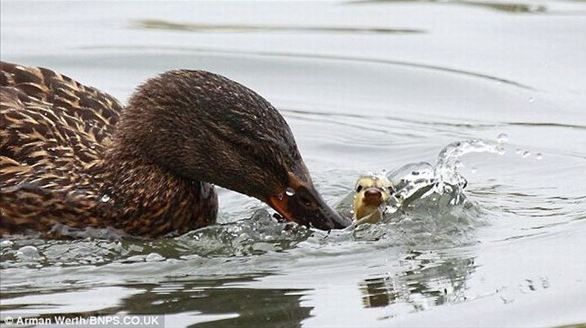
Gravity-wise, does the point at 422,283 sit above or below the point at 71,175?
below

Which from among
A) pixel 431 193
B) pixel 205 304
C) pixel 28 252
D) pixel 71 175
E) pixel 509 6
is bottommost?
pixel 205 304

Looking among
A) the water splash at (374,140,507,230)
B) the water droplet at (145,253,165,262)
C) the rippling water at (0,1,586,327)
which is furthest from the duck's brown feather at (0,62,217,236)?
the water splash at (374,140,507,230)

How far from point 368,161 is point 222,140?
99.4 inches

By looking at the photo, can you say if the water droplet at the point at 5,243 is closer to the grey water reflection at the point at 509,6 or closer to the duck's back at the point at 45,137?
the duck's back at the point at 45,137

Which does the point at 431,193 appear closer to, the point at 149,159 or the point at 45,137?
the point at 149,159

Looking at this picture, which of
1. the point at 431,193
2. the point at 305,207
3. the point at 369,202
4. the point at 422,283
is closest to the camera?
the point at 422,283

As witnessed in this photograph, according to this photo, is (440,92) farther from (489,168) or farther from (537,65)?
(489,168)

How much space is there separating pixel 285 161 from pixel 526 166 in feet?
8.95

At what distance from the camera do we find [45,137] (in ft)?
A: 34.9

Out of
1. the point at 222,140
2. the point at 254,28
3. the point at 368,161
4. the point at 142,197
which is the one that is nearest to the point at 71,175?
the point at 142,197

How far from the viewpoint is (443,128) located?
13.6 meters

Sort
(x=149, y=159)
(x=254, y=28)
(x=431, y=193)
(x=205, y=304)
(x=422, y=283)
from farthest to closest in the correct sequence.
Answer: (x=254, y=28)
(x=431, y=193)
(x=149, y=159)
(x=422, y=283)
(x=205, y=304)

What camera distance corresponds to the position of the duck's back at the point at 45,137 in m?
10.4

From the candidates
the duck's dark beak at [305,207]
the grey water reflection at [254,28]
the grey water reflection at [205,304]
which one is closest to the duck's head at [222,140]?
the duck's dark beak at [305,207]
